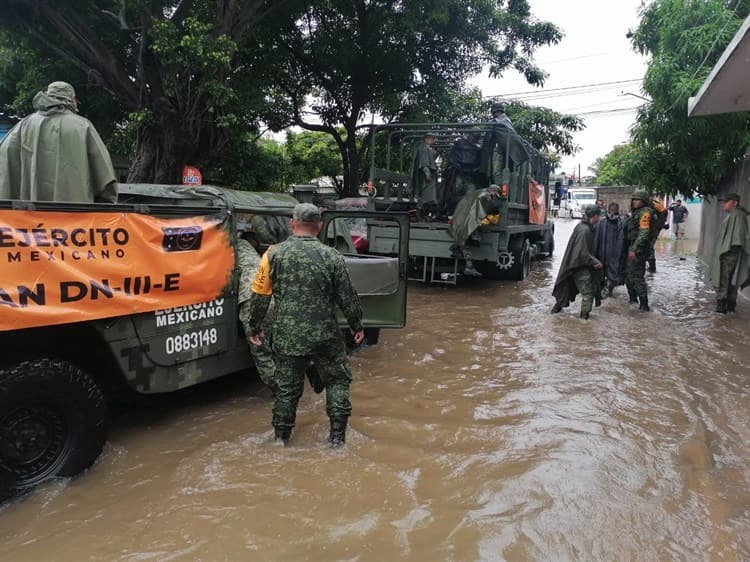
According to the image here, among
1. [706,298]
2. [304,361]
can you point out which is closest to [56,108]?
[304,361]

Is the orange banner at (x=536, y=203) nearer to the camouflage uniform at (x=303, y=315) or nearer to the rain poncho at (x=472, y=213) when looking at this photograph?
the rain poncho at (x=472, y=213)

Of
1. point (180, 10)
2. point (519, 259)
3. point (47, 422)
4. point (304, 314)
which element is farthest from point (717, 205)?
point (47, 422)

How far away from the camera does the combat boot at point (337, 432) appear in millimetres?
3553

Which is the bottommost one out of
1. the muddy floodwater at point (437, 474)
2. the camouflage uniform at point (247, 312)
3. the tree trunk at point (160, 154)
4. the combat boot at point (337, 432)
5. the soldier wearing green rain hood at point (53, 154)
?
the muddy floodwater at point (437, 474)

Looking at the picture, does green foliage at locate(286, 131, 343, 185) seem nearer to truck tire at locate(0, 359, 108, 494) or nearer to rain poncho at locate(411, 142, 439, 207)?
rain poncho at locate(411, 142, 439, 207)

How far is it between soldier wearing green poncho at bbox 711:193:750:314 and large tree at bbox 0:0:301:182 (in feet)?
26.4

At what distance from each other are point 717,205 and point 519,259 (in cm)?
526

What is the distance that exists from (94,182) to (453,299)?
6.15m

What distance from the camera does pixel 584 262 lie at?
7.27m

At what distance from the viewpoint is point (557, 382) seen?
16.3ft

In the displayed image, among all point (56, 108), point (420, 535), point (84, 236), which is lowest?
point (420, 535)

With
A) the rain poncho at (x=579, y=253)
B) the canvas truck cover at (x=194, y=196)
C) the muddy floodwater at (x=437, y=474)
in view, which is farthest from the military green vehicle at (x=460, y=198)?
the canvas truck cover at (x=194, y=196)

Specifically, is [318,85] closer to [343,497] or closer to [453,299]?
[453,299]

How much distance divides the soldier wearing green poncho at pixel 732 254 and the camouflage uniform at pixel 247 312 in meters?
6.65
